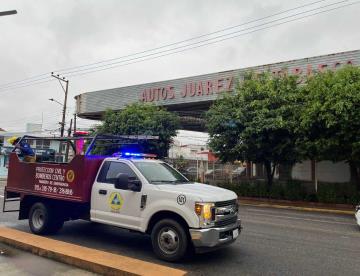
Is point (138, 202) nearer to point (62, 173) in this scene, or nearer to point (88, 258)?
point (88, 258)

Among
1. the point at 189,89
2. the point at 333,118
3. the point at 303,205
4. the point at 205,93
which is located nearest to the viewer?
the point at 333,118

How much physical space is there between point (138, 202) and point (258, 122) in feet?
42.3

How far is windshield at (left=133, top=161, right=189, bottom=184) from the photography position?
748 cm

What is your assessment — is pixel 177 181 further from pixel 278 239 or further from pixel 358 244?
pixel 358 244

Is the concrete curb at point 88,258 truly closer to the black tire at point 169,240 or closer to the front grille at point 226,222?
the black tire at point 169,240

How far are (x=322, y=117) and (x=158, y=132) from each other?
11303 millimetres

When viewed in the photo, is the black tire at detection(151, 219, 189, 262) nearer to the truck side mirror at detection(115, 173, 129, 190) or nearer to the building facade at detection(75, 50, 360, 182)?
the truck side mirror at detection(115, 173, 129, 190)

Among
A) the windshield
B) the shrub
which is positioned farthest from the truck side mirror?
the shrub

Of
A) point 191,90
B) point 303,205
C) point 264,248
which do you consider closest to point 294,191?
point 303,205

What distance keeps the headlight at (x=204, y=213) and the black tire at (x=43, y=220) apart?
13.1ft

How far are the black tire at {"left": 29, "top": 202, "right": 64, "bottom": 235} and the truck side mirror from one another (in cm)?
236

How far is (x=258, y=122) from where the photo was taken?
18.9 meters

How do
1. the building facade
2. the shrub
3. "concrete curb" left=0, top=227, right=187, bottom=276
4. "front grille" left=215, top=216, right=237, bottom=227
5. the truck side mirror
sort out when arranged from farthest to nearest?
the building facade < the shrub < the truck side mirror < "front grille" left=215, top=216, right=237, bottom=227 < "concrete curb" left=0, top=227, right=187, bottom=276

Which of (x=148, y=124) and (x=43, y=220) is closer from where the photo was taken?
(x=43, y=220)
